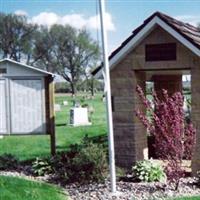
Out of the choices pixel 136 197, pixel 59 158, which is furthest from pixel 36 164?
pixel 136 197

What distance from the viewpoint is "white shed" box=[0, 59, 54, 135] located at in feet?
37.2

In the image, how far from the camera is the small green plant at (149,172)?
934 centimetres

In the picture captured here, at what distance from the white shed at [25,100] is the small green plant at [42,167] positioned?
1.22m

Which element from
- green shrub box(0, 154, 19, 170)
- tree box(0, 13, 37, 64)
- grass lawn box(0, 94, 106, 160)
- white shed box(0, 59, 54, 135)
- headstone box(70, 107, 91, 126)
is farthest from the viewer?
tree box(0, 13, 37, 64)

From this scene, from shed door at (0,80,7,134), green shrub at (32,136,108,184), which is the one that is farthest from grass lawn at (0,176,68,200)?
shed door at (0,80,7,134)

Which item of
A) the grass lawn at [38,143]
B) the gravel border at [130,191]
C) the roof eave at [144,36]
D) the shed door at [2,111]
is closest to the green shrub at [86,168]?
the gravel border at [130,191]

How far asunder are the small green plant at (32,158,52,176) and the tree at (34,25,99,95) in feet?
164

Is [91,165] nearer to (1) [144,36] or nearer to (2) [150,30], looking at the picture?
(1) [144,36]

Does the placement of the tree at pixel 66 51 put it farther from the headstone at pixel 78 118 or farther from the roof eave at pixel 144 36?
the roof eave at pixel 144 36

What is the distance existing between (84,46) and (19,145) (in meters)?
53.9

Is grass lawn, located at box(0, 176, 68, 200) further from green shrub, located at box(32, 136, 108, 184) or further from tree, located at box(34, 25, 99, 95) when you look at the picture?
tree, located at box(34, 25, 99, 95)

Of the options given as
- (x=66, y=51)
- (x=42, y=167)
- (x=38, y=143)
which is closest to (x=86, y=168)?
(x=42, y=167)

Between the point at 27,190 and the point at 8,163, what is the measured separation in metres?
2.55

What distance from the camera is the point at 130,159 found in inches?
428
